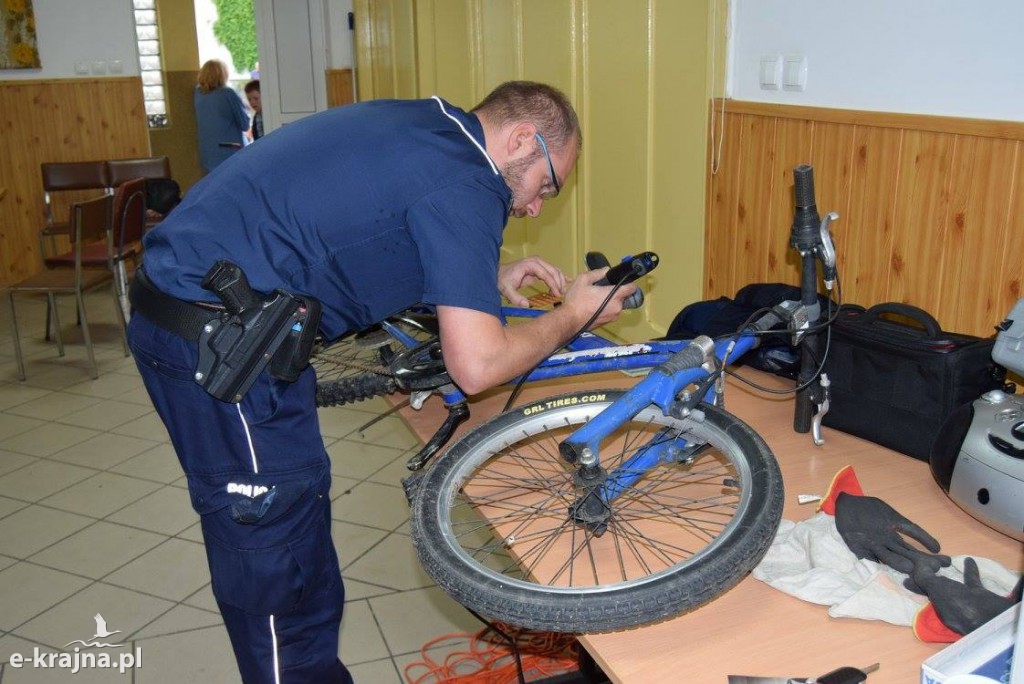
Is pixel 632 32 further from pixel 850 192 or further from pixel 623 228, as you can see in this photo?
pixel 850 192

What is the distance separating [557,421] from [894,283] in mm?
943

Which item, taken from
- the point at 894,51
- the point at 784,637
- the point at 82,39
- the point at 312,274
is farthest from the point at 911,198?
the point at 82,39

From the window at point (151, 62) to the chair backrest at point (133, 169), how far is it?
8.54 ft

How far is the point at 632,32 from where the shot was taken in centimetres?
296

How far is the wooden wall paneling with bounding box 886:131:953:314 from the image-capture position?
1907mm

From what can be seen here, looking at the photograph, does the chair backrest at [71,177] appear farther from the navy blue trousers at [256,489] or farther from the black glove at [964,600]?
the black glove at [964,600]

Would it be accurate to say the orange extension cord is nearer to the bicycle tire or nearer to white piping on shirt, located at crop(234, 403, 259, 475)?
the bicycle tire

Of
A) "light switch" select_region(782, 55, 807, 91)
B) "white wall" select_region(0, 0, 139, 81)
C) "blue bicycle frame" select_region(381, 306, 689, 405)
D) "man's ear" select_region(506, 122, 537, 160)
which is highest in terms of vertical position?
"white wall" select_region(0, 0, 139, 81)

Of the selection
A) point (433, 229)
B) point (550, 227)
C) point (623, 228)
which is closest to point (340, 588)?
point (433, 229)

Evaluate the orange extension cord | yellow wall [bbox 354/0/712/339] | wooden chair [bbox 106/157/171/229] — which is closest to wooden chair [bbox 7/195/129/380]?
wooden chair [bbox 106/157/171/229]

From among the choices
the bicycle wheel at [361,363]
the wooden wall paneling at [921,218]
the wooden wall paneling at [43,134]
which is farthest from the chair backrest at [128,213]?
the wooden wall paneling at [921,218]

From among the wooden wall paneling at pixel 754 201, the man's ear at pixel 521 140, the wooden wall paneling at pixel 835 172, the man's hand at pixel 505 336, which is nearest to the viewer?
the man's hand at pixel 505 336

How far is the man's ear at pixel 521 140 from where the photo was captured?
157 cm

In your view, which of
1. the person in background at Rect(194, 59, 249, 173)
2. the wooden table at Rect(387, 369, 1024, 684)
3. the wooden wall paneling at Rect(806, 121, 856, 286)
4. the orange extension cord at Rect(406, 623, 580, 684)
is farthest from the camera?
the person in background at Rect(194, 59, 249, 173)
